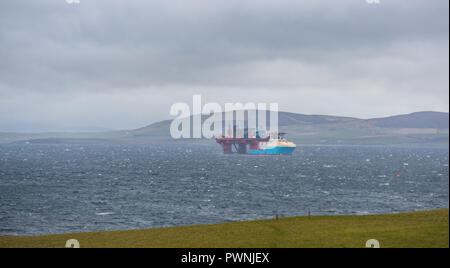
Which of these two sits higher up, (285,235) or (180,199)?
(285,235)

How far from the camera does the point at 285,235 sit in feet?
91.0

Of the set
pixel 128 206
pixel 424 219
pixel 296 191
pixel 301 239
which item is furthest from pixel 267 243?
pixel 296 191

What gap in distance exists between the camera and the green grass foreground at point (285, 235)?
24906 millimetres

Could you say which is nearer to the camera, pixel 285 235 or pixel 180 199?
pixel 285 235

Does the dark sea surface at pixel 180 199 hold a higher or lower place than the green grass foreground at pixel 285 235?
lower

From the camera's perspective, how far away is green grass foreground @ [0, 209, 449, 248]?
24.9 metres

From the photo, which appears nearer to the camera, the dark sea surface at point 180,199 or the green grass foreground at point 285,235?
the green grass foreground at point 285,235

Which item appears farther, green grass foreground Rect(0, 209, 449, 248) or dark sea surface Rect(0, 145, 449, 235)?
dark sea surface Rect(0, 145, 449, 235)

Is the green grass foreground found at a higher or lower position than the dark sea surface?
higher

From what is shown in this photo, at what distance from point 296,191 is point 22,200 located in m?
49.1

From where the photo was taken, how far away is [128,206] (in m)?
62.2
